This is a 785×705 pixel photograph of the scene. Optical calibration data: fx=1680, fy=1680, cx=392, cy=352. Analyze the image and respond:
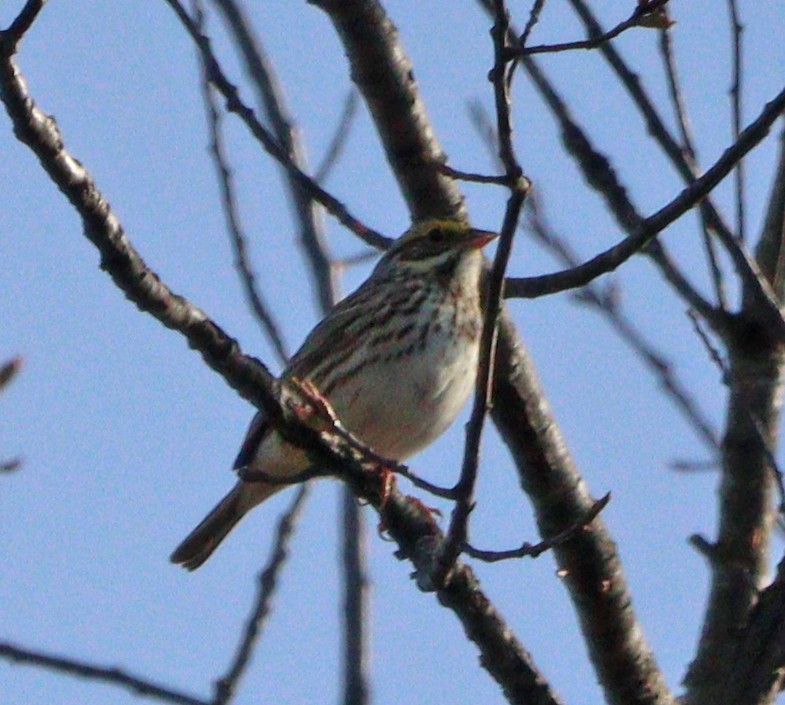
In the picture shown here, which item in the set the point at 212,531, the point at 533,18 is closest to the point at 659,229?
the point at 533,18

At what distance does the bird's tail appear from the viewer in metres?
8.27

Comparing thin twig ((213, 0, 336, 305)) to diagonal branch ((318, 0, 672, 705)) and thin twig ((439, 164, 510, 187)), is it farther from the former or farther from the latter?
thin twig ((439, 164, 510, 187))

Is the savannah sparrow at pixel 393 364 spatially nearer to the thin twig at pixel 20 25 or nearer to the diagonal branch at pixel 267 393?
the diagonal branch at pixel 267 393

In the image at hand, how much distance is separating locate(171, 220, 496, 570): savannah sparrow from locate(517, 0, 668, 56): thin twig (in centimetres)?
292

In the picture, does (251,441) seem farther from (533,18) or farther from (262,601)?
(533,18)

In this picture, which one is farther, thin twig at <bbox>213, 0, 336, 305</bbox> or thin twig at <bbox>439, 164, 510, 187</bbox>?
thin twig at <bbox>213, 0, 336, 305</bbox>

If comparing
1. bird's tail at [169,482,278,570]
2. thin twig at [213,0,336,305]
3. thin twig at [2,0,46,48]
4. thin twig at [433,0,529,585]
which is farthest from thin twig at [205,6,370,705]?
thin twig at [2,0,46,48]

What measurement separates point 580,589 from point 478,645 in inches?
35.2

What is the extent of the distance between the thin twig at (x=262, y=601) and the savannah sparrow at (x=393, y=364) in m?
0.90

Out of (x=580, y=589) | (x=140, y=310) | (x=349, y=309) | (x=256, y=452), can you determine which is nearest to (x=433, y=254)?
(x=349, y=309)

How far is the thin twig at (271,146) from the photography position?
6035 millimetres

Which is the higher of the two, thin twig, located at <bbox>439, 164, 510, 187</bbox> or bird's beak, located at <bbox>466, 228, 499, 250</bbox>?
bird's beak, located at <bbox>466, 228, 499, 250</bbox>

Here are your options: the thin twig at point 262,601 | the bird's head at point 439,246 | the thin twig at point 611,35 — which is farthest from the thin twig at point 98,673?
the bird's head at point 439,246

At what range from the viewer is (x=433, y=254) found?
8391 mm
